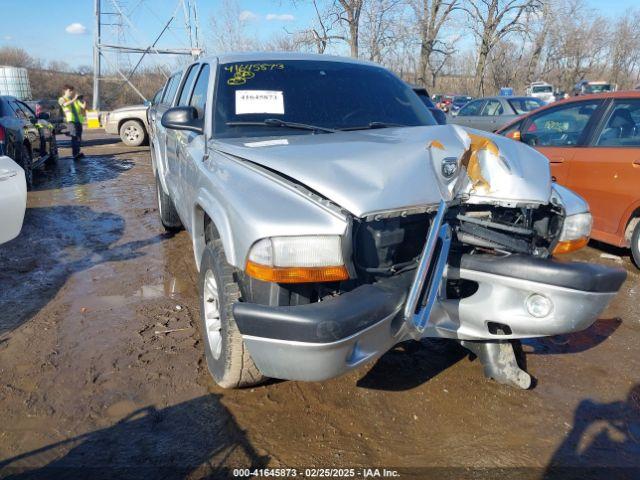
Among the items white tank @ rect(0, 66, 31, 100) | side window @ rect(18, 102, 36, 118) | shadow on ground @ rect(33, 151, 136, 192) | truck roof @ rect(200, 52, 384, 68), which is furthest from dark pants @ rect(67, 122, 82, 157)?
white tank @ rect(0, 66, 31, 100)

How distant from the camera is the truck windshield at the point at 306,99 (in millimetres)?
3359

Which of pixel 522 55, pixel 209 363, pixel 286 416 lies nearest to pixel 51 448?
pixel 209 363

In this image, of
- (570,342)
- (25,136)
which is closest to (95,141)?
(25,136)

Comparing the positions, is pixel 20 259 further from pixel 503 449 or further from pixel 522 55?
pixel 522 55

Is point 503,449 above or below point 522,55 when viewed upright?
below

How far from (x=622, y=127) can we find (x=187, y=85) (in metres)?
4.35

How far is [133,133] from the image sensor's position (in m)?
14.9

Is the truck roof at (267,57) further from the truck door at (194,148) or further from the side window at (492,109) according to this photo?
the side window at (492,109)

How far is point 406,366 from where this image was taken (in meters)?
3.27

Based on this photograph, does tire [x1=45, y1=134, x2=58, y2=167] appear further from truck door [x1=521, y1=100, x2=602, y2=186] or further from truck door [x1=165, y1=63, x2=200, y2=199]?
truck door [x1=521, y1=100, x2=602, y2=186]

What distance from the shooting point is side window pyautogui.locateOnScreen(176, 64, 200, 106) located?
455cm

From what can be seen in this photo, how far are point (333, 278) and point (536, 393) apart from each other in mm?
1647

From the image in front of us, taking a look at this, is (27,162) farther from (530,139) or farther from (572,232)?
(572,232)

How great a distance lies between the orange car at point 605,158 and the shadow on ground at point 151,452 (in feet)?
14.3
